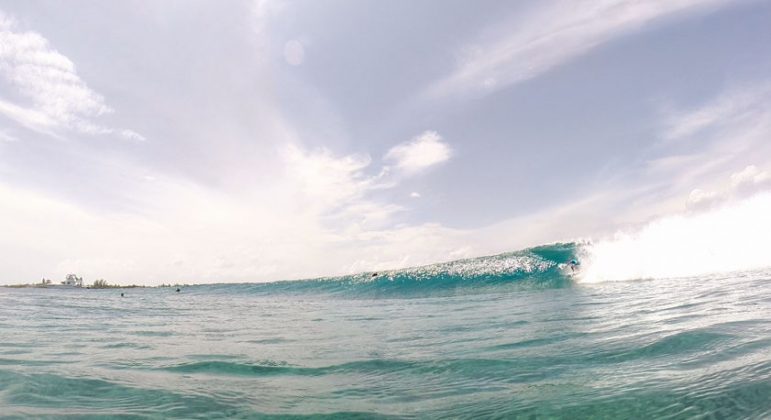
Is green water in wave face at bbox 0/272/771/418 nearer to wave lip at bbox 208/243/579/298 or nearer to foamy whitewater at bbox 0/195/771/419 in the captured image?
foamy whitewater at bbox 0/195/771/419

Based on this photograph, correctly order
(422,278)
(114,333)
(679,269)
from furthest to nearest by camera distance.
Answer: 1. (422,278)
2. (679,269)
3. (114,333)

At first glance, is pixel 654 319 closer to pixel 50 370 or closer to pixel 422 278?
pixel 50 370

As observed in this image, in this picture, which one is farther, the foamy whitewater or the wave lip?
the wave lip

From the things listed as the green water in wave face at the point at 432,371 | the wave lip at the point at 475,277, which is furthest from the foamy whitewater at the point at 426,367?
the wave lip at the point at 475,277

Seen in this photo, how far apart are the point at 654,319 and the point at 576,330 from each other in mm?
1888

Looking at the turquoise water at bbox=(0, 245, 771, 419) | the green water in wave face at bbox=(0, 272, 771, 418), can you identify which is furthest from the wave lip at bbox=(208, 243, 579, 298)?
the green water in wave face at bbox=(0, 272, 771, 418)

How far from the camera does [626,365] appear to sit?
5.80 meters

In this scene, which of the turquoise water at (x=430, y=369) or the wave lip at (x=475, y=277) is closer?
the turquoise water at (x=430, y=369)

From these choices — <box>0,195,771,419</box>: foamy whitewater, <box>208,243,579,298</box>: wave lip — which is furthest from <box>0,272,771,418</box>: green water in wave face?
Answer: <box>208,243,579,298</box>: wave lip

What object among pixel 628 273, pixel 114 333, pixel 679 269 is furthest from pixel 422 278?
pixel 114 333

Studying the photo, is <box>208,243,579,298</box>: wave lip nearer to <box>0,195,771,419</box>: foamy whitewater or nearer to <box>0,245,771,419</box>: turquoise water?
<box>0,195,771,419</box>: foamy whitewater

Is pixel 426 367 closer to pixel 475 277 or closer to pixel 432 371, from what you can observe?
pixel 432 371

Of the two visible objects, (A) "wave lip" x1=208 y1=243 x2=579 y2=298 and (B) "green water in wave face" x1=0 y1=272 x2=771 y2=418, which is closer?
(B) "green water in wave face" x1=0 y1=272 x2=771 y2=418

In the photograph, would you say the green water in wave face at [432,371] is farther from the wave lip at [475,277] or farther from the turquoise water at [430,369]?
the wave lip at [475,277]
